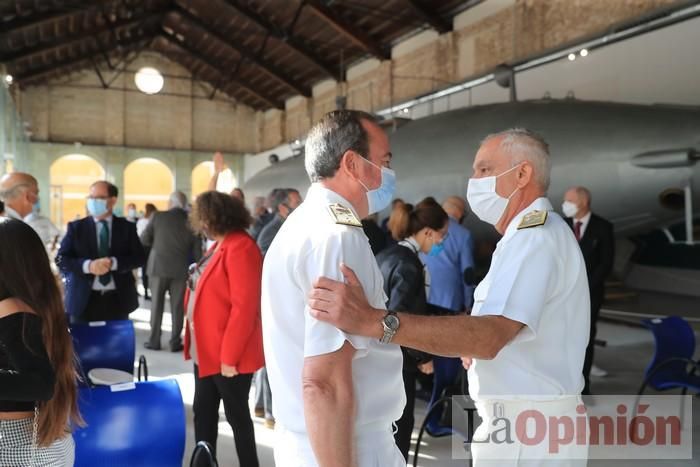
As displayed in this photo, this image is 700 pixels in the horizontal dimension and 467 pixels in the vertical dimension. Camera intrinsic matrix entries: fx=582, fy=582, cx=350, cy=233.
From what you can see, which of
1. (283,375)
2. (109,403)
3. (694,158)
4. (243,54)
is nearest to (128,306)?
(109,403)

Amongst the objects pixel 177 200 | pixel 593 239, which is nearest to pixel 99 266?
pixel 177 200

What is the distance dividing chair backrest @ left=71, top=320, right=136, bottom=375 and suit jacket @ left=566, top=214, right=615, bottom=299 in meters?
3.18

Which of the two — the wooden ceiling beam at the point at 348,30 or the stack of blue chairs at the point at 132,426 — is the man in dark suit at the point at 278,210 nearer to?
the stack of blue chairs at the point at 132,426

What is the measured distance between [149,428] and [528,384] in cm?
105

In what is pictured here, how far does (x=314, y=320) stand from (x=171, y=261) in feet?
16.2

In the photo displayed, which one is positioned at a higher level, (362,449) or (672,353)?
(362,449)

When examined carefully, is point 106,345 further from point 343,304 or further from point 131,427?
point 343,304

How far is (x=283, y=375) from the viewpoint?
3.91ft

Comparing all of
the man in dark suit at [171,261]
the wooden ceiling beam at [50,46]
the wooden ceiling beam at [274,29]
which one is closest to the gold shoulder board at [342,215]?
the man in dark suit at [171,261]

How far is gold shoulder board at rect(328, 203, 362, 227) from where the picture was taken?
1.13 meters

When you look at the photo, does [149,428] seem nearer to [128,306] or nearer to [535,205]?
[535,205]

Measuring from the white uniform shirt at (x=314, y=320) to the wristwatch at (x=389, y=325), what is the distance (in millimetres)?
35

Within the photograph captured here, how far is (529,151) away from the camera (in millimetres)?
1570

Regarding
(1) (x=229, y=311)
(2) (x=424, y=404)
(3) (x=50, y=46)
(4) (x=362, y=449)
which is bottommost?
(2) (x=424, y=404)
